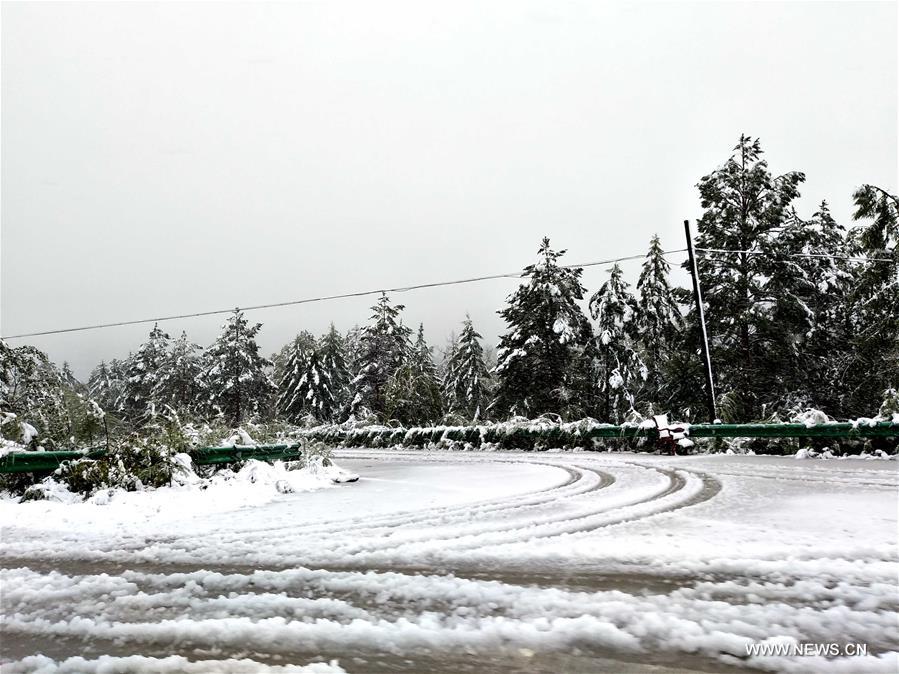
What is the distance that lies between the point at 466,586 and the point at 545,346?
2925cm

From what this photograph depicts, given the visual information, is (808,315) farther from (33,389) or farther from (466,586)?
(33,389)

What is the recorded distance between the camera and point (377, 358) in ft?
145

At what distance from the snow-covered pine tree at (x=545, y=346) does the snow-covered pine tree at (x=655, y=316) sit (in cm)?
325

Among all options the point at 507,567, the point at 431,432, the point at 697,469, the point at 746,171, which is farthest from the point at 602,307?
the point at 507,567

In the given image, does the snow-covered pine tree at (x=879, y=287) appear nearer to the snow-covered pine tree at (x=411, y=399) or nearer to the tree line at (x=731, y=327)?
the tree line at (x=731, y=327)

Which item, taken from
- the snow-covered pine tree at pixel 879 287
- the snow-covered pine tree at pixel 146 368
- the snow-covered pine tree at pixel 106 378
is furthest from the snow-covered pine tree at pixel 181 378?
the snow-covered pine tree at pixel 879 287

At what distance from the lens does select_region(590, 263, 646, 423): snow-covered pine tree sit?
3170 centimetres

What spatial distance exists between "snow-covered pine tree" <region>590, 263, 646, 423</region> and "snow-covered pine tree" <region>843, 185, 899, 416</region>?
1140cm

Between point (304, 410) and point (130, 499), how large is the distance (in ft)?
146

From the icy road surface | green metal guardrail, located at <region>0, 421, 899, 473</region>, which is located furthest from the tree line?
the icy road surface

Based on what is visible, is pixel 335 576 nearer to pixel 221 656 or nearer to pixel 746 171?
pixel 221 656

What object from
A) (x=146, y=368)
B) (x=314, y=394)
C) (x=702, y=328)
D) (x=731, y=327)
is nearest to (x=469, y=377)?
(x=314, y=394)

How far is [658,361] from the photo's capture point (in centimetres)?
3080

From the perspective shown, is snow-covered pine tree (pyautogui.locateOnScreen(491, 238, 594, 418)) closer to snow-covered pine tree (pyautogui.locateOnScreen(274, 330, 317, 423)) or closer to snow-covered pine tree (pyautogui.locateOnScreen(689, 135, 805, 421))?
snow-covered pine tree (pyautogui.locateOnScreen(689, 135, 805, 421))
